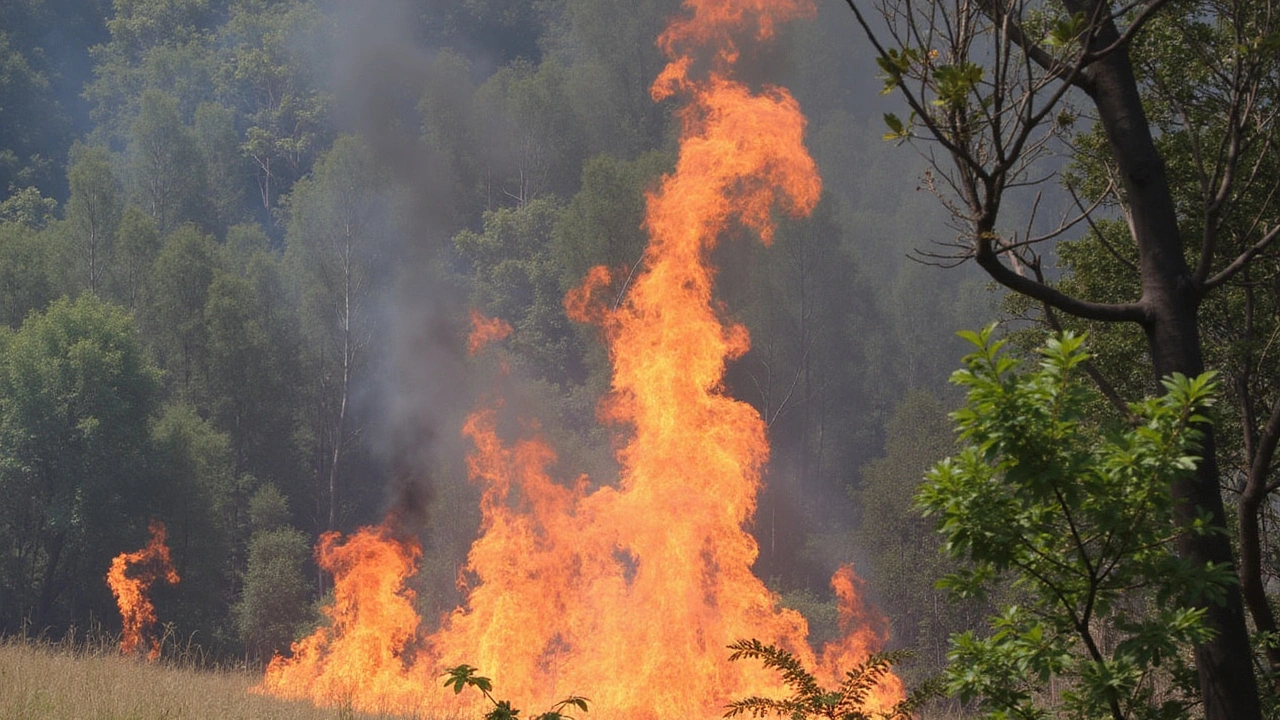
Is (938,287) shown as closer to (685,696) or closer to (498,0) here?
(498,0)

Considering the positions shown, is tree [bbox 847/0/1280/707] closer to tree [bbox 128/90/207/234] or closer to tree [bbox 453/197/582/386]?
tree [bbox 453/197/582/386]

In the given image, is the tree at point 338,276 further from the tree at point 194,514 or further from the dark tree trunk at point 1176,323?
the dark tree trunk at point 1176,323

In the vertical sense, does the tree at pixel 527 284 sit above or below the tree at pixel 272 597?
above

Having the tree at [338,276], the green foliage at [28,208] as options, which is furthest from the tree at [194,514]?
the green foliage at [28,208]

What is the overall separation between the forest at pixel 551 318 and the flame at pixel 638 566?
65.6 inches

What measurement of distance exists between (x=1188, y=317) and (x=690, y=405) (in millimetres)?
23273

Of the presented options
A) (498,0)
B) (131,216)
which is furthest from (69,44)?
(131,216)

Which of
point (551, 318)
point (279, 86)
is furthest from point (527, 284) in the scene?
point (279, 86)

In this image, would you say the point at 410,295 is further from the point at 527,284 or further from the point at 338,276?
the point at 527,284

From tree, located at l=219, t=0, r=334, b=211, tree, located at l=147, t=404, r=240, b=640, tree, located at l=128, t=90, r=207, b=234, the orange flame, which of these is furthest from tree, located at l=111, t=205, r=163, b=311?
tree, located at l=219, t=0, r=334, b=211

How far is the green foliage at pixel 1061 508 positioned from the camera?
3775 mm

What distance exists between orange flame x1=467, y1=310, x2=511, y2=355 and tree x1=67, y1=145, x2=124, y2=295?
15.6 m

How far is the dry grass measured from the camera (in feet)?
37.4

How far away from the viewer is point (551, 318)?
52.4 metres
